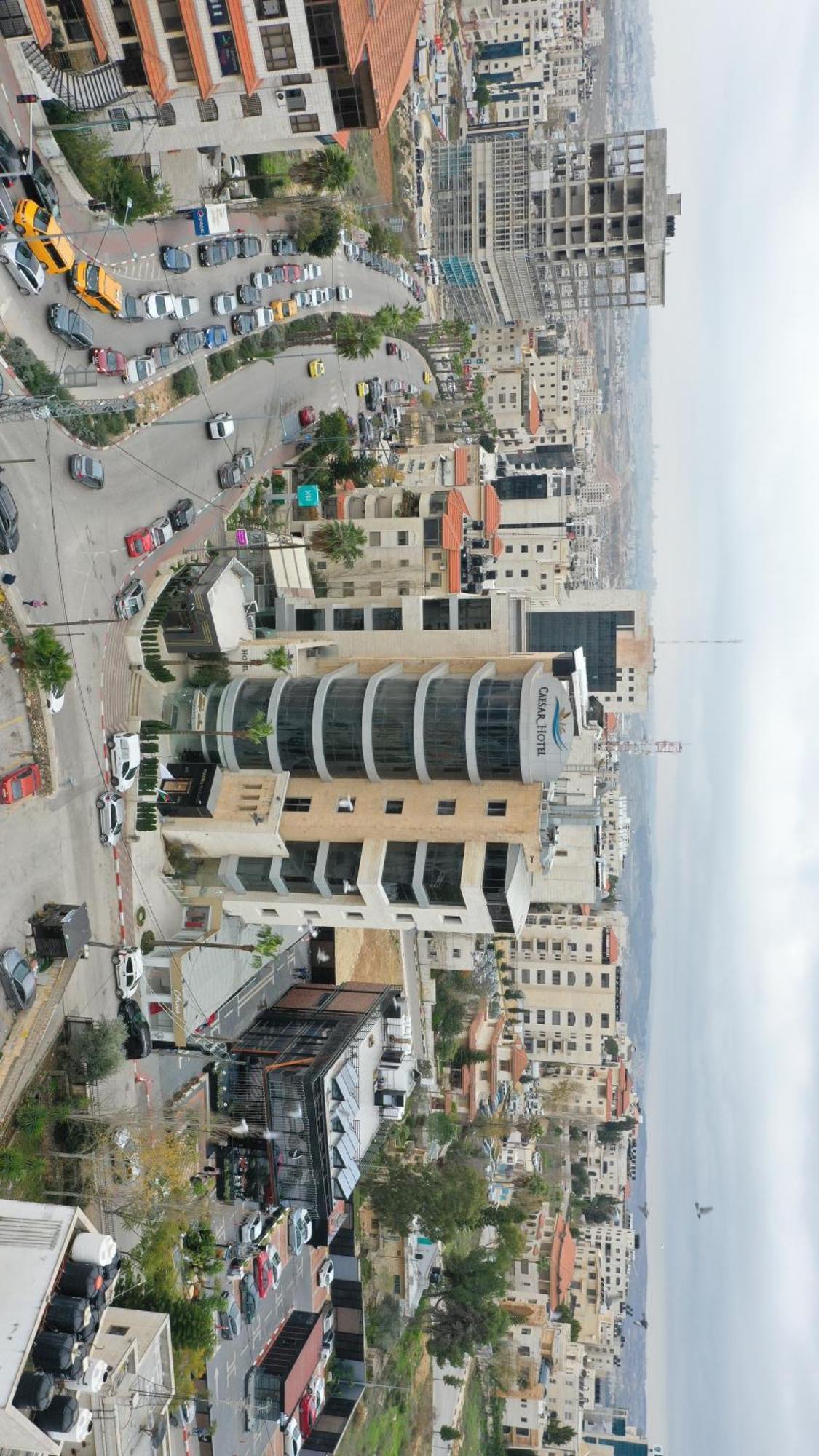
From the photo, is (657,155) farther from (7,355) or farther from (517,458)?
(7,355)

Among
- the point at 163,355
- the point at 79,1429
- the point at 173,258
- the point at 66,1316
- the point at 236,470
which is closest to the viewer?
the point at 79,1429

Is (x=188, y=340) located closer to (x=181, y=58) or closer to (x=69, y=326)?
(x=69, y=326)

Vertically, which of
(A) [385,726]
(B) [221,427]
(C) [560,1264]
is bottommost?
(C) [560,1264]

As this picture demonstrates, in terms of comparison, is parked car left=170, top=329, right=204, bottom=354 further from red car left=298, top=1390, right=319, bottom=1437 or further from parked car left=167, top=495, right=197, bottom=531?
red car left=298, top=1390, right=319, bottom=1437

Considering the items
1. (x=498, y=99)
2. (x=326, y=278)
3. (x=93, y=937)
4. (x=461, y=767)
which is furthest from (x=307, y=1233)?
(x=498, y=99)

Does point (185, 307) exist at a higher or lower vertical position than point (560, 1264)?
higher

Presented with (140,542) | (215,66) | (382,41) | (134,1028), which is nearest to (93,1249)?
(134,1028)

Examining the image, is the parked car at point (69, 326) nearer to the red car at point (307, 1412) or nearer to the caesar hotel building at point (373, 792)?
the caesar hotel building at point (373, 792)
